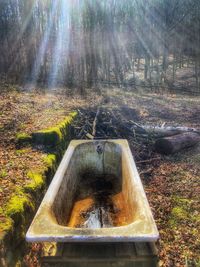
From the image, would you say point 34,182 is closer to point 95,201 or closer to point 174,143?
point 95,201

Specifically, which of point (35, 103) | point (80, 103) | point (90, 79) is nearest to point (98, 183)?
point (35, 103)

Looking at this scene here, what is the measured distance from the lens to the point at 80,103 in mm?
9234

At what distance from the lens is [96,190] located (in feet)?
16.0

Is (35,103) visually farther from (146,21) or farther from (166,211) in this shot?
(146,21)

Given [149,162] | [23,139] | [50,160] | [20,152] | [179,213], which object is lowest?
[179,213]

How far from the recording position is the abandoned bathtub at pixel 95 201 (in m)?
2.37

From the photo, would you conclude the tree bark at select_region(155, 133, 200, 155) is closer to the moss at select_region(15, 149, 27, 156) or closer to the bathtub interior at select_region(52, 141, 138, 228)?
the bathtub interior at select_region(52, 141, 138, 228)

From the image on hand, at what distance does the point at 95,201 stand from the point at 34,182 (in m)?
1.30

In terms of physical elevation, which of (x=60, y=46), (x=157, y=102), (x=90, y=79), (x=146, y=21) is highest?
(x=146, y=21)

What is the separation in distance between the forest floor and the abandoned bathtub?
1.72ft

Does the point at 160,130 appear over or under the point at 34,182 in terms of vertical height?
over

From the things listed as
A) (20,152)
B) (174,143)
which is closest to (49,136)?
(20,152)

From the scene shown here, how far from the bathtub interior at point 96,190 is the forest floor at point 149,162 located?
0.55 metres

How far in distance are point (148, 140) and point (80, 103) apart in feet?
10.5
